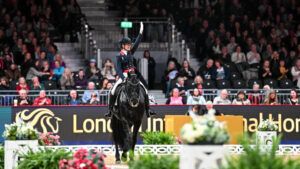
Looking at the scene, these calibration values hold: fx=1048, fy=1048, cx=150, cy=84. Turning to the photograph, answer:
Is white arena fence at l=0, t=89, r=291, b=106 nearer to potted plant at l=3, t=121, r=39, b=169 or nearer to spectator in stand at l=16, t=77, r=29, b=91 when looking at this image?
spectator in stand at l=16, t=77, r=29, b=91

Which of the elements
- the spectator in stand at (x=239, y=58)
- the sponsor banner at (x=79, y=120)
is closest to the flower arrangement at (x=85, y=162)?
the sponsor banner at (x=79, y=120)

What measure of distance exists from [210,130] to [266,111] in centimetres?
1628

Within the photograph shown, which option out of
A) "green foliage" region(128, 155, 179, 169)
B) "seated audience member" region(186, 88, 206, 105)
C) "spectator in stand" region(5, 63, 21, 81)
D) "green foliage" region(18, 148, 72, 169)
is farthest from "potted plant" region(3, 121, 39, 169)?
"spectator in stand" region(5, 63, 21, 81)

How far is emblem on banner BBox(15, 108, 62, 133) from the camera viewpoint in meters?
28.2

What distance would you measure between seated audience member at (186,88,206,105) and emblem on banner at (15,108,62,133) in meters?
3.70

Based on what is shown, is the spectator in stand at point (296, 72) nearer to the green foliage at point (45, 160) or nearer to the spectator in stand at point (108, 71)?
the spectator in stand at point (108, 71)

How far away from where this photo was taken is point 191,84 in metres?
31.4

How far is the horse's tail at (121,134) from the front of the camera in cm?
2214

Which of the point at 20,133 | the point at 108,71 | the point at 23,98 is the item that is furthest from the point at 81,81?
the point at 20,133

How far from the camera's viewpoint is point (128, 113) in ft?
71.6

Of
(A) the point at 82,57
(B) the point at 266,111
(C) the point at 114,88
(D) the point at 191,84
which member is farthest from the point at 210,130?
(A) the point at 82,57

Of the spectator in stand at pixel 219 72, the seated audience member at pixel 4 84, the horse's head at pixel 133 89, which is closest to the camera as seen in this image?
the horse's head at pixel 133 89

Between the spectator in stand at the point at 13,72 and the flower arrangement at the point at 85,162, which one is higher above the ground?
the spectator in stand at the point at 13,72

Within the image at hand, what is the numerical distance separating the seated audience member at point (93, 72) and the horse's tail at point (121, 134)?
9180 mm
